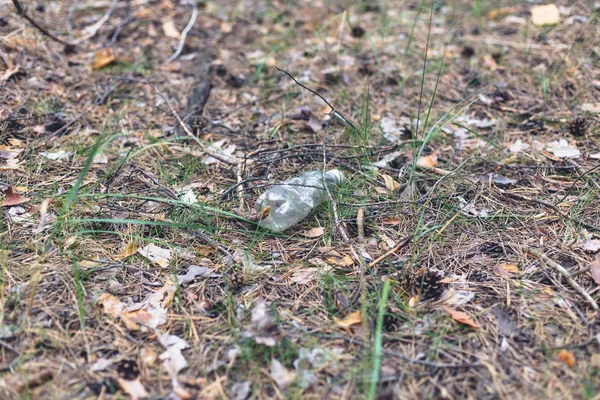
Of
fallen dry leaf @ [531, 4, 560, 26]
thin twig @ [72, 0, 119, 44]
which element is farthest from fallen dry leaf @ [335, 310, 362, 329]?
fallen dry leaf @ [531, 4, 560, 26]

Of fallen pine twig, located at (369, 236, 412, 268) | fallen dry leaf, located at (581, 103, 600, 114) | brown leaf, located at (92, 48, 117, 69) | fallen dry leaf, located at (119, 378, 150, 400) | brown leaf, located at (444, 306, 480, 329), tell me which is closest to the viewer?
→ fallen dry leaf, located at (119, 378, 150, 400)

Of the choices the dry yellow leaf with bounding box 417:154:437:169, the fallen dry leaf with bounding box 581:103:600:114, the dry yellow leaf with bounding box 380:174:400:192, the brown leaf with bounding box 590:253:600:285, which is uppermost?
the fallen dry leaf with bounding box 581:103:600:114

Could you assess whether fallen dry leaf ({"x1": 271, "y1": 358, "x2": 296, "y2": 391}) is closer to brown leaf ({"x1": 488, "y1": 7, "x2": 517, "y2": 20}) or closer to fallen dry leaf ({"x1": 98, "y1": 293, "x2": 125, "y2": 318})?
fallen dry leaf ({"x1": 98, "y1": 293, "x2": 125, "y2": 318})

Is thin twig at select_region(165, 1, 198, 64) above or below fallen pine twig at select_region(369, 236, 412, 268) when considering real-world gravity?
above

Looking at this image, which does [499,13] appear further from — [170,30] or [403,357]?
[403,357]

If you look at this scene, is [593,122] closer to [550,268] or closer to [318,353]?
[550,268]

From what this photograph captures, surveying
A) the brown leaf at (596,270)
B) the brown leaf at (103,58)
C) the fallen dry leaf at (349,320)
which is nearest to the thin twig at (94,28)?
the brown leaf at (103,58)

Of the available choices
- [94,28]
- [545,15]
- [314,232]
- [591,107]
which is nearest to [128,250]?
[314,232]

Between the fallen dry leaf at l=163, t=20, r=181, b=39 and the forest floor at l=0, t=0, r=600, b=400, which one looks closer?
the forest floor at l=0, t=0, r=600, b=400
